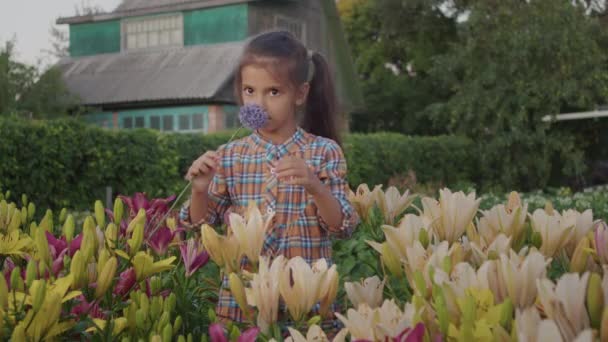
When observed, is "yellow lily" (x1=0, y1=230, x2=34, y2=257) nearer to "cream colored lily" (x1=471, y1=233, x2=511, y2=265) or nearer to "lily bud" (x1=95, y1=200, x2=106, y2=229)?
"lily bud" (x1=95, y1=200, x2=106, y2=229)

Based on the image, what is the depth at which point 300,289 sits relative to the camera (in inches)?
61.2

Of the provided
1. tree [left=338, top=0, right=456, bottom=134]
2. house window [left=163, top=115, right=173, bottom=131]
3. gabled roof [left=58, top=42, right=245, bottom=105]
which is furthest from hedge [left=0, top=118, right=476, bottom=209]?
tree [left=338, top=0, right=456, bottom=134]

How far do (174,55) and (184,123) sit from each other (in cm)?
232

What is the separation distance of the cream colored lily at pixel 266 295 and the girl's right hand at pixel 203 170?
67 cm

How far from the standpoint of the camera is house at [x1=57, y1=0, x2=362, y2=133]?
71.1ft

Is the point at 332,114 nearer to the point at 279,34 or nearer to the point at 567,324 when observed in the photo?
the point at 279,34

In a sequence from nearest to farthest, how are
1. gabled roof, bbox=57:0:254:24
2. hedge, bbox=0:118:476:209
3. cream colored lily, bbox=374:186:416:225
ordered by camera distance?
cream colored lily, bbox=374:186:416:225 → hedge, bbox=0:118:476:209 → gabled roof, bbox=57:0:254:24

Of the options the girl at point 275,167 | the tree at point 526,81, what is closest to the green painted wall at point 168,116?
the tree at point 526,81

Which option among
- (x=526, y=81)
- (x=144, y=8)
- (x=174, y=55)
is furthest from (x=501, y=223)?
(x=144, y=8)

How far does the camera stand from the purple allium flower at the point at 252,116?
2.26m

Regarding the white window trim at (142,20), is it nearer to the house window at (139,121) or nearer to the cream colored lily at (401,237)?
the house window at (139,121)

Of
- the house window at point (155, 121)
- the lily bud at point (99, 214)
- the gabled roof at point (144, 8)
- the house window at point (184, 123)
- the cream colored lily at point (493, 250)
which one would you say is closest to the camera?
the cream colored lily at point (493, 250)

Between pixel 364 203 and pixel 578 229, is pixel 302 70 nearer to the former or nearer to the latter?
pixel 364 203

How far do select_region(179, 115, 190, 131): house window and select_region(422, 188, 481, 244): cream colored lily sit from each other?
20.1m
